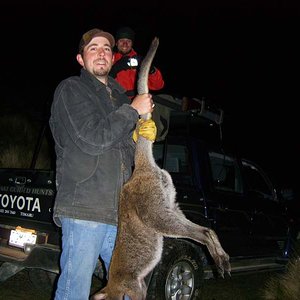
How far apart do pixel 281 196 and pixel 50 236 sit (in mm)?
3761

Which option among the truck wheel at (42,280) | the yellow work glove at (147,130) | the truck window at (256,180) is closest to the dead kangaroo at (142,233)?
the yellow work glove at (147,130)

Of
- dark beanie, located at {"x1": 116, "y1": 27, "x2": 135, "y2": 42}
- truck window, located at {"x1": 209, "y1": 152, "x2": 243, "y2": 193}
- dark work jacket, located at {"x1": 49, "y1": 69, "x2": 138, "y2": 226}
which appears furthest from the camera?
truck window, located at {"x1": 209, "y1": 152, "x2": 243, "y2": 193}

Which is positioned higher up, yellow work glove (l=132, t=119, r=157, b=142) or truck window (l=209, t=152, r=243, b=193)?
truck window (l=209, t=152, r=243, b=193)

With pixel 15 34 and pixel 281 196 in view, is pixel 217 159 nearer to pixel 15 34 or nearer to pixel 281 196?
pixel 281 196

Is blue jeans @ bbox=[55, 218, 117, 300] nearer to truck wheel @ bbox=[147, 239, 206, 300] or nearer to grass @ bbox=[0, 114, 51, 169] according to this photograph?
truck wheel @ bbox=[147, 239, 206, 300]

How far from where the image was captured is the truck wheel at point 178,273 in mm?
4637

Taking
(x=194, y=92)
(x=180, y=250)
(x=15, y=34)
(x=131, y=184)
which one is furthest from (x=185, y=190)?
(x=15, y=34)

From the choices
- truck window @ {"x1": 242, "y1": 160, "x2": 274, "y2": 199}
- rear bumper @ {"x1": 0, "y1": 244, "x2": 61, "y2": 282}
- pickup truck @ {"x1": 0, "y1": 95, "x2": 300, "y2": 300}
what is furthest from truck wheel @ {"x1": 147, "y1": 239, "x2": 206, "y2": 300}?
truck window @ {"x1": 242, "y1": 160, "x2": 274, "y2": 199}

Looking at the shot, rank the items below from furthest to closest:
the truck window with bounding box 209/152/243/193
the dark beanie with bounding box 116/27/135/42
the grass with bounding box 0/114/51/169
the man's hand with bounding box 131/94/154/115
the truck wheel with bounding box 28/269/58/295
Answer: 1. the grass with bounding box 0/114/51/169
2. the truck window with bounding box 209/152/243/193
3. the dark beanie with bounding box 116/27/135/42
4. the truck wheel with bounding box 28/269/58/295
5. the man's hand with bounding box 131/94/154/115

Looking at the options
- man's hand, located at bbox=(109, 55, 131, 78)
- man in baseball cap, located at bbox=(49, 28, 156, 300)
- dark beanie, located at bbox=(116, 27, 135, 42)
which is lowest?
man in baseball cap, located at bbox=(49, 28, 156, 300)

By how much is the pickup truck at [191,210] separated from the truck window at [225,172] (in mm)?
13

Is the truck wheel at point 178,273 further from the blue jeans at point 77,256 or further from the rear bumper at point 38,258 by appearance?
the blue jeans at point 77,256

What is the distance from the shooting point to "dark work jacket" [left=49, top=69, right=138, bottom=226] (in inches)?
109

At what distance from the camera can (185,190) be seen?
5.16 meters
